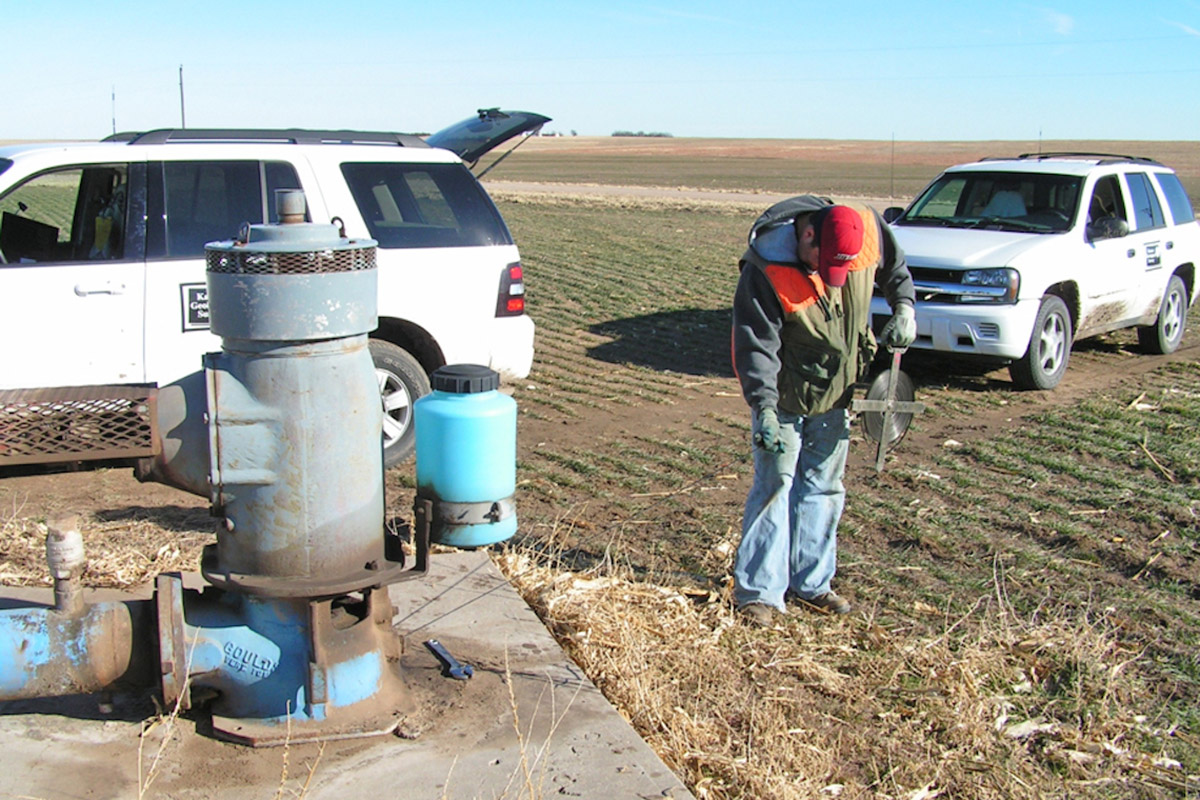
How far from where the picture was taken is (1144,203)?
10883 millimetres

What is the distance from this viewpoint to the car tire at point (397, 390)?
21.6 ft

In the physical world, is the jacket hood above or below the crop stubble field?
above

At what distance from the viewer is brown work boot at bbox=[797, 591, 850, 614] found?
4855 mm

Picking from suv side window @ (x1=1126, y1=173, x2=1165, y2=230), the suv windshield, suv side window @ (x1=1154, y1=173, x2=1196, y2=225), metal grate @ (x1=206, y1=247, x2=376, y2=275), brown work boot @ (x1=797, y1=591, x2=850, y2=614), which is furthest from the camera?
suv side window @ (x1=1154, y1=173, x2=1196, y2=225)

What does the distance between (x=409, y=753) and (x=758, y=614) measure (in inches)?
71.0

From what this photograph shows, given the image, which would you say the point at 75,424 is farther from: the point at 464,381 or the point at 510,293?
the point at 510,293

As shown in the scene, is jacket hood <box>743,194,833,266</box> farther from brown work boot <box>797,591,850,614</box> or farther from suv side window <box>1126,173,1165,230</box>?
suv side window <box>1126,173,1165,230</box>

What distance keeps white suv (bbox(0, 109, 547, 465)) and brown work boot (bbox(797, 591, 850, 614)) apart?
271 centimetres

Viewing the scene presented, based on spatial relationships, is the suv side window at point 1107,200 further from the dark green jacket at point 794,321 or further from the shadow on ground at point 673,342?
the dark green jacket at point 794,321

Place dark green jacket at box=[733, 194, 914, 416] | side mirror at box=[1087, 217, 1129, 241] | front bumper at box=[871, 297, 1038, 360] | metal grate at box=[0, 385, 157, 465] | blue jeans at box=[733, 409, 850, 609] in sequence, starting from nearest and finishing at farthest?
metal grate at box=[0, 385, 157, 465] → dark green jacket at box=[733, 194, 914, 416] → blue jeans at box=[733, 409, 850, 609] → front bumper at box=[871, 297, 1038, 360] → side mirror at box=[1087, 217, 1129, 241]

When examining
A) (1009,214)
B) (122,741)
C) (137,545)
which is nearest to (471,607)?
(122,741)

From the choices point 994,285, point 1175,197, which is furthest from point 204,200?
point 1175,197

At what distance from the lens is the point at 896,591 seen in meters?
5.17

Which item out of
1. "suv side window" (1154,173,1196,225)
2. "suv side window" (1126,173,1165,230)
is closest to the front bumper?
"suv side window" (1126,173,1165,230)
